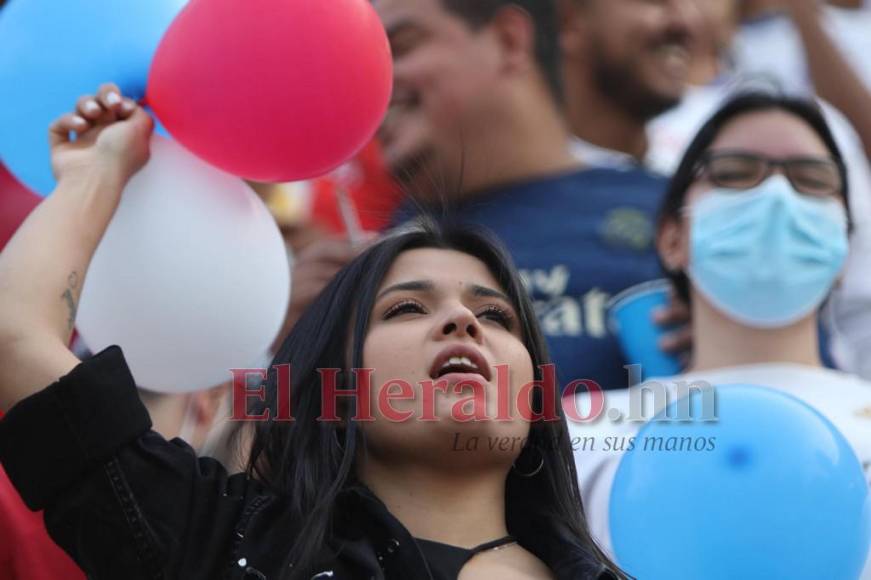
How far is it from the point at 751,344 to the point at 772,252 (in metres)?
0.21

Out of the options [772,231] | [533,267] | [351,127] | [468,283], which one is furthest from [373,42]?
[533,267]

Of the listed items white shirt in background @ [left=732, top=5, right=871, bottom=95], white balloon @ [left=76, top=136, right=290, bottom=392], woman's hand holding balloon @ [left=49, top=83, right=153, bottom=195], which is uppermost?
woman's hand holding balloon @ [left=49, top=83, right=153, bottom=195]

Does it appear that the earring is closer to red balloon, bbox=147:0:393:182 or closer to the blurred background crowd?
the blurred background crowd

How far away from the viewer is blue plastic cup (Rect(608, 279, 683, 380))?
145 inches

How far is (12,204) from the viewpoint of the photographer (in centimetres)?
309

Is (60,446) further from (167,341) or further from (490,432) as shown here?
(490,432)

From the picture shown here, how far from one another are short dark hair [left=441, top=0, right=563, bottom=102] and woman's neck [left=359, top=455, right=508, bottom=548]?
7.37ft

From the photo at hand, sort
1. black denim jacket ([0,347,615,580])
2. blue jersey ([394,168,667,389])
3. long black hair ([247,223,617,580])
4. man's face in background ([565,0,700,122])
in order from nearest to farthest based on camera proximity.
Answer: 1. black denim jacket ([0,347,615,580])
2. long black hair ([247,223,617,580])
3. blue jersey ([394,168,667,389])
4. man's face in background ([565,0,700,122])

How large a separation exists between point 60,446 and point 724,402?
1101mm

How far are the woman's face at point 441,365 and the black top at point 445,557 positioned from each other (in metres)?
0.14

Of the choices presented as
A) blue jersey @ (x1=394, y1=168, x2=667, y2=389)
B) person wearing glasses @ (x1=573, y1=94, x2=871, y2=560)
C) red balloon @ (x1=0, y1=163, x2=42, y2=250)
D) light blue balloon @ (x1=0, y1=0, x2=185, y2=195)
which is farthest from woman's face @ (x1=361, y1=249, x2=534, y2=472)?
blue jersey @ (x1=394, y1=168, x2=667, y2=389)

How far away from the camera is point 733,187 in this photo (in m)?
3.50

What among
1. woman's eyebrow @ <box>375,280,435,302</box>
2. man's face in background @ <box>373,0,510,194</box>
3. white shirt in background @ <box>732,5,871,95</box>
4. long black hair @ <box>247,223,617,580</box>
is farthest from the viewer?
white shirt in background @ <box>732,5,871,95</box>

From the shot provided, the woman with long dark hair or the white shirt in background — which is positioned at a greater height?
the woman with long dark hair
